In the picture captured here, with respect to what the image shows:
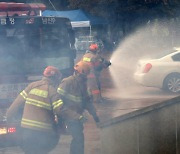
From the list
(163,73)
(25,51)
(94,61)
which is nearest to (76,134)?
(25,51)

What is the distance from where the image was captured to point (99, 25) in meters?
55.2

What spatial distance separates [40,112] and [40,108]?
0.06 meters

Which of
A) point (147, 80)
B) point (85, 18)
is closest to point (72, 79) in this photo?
point (147, 80)

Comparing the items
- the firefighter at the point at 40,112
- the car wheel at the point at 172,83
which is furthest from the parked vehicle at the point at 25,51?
the car wheel at the point at 172,83

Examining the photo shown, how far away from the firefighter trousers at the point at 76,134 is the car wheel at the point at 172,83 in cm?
961

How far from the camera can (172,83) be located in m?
18.7

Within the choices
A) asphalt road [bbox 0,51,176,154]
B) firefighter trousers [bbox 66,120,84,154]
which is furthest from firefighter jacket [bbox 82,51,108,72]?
firefighter trousers [bbox 66,120,84,154]

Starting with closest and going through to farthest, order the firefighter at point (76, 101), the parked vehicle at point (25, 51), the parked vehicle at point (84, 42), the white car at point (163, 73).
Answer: the firefighter at point (76, 101) < the parked vehicle at point (25, 51) < the white car at point (163, 73) < the parked vehicle at point (84, 42)

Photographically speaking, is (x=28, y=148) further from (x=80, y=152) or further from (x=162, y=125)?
(x=162, y=125)

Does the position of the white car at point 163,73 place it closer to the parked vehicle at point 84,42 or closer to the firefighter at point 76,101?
the firefighter at point 76,101

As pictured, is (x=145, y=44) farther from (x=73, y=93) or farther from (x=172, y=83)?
(x=73, y=93)

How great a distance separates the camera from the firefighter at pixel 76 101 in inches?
361

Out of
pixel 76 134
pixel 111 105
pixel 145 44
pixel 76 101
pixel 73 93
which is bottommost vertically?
pixel 145 44

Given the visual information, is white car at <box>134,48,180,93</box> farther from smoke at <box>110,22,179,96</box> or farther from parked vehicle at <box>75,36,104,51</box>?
parked vehicle at <box>75,36,104,51</box>
